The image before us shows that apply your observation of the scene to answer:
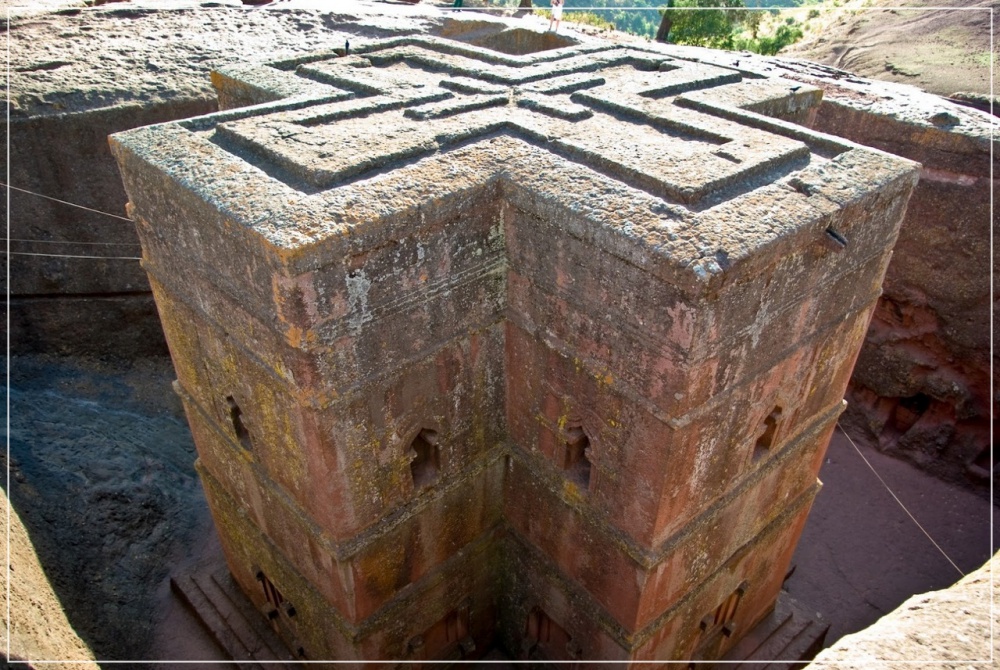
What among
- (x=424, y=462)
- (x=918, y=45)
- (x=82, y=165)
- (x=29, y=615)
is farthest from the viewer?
(x=918, y=45)

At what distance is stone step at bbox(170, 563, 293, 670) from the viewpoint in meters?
6.04

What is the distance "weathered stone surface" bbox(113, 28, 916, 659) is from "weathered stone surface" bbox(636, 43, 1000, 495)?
3.23 meters

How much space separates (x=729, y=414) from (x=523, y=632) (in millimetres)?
2975

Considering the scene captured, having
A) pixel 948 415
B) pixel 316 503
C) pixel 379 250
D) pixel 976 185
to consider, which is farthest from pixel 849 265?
pixel 948 415

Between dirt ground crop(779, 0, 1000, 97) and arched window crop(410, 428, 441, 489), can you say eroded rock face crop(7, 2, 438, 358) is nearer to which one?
arched window crop(410, 428, 441, 489)

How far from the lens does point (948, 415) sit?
8977mm

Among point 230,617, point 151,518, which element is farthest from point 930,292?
point 151,518

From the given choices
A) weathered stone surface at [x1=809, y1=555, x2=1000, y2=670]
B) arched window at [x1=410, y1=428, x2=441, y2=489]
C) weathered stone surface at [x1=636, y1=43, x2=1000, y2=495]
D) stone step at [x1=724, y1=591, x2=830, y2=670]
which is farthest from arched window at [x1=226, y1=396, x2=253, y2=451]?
weathered stone surface at [x1=636, y1=43, x2=1000, y2=495]

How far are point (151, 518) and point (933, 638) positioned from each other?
6.80 meters

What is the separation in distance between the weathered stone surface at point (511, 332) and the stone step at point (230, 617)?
36cm

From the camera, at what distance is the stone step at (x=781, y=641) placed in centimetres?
622

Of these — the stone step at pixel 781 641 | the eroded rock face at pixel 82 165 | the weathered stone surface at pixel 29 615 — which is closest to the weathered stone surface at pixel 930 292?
the stone step at pixel 781 641

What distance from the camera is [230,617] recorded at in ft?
20.8

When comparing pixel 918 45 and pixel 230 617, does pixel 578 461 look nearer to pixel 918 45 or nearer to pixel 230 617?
pixel 230 617
